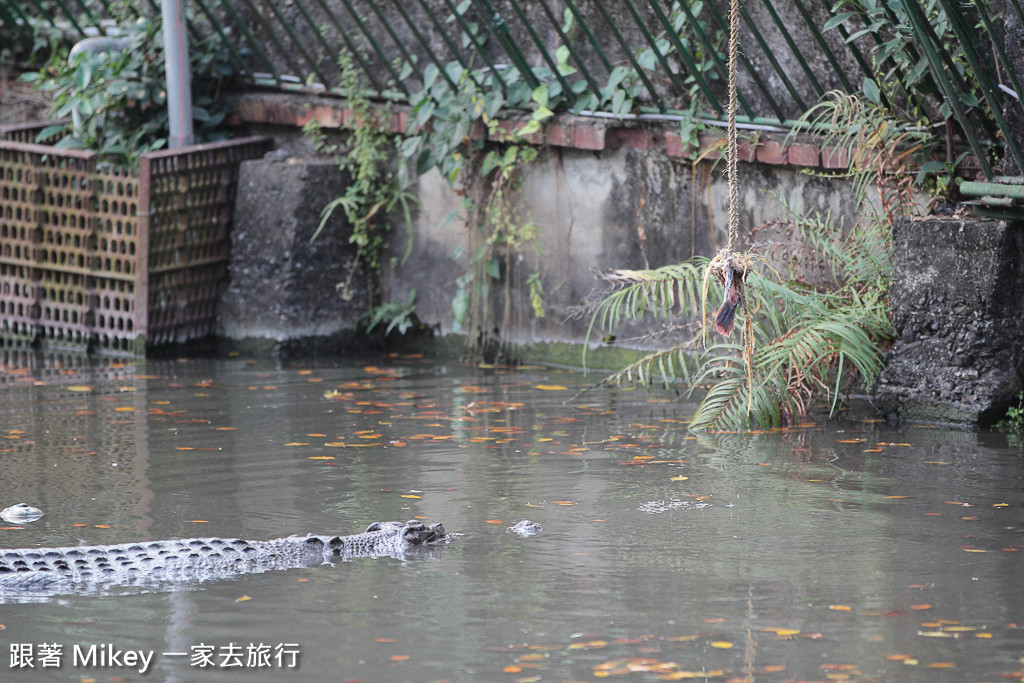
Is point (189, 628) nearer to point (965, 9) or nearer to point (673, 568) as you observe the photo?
point (673, 568)

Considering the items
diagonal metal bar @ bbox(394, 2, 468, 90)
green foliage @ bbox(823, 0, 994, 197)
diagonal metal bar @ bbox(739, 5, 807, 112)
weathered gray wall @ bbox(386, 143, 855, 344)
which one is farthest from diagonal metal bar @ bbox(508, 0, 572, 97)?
green foliage @ bbox(823, 0, 994, 197)

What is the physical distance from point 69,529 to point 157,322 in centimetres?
452

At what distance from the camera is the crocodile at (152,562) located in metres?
4.66

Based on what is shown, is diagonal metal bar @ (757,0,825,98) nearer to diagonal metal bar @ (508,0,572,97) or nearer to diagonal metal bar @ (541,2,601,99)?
diagonal metal bar @ (541,2,601,99)

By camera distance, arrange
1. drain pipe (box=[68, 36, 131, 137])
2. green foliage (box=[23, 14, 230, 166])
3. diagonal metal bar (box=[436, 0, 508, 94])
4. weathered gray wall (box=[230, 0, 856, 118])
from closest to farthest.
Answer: weathered gray wall (box=[230, 0, 856, 118]) < diagonal metal bar (box=[436, 0, 508, 94]) < green foliage (box=[23, 14, 230, 166]) < drain pipe (box=[68, 36, 131, 137])

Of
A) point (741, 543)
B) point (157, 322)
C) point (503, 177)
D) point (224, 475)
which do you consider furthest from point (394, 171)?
point (741, 543)

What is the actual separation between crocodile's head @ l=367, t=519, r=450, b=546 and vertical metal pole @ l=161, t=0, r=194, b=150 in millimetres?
5587

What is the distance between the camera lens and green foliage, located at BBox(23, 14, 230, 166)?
10.3 metres

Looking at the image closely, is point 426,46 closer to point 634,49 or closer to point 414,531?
point 634,49

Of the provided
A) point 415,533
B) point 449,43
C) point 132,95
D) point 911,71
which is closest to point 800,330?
point 911,71

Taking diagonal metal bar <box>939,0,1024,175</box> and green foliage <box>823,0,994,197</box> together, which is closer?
diagonal metal bar <box>939,0,1024,175</box>

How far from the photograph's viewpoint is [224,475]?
6328mm

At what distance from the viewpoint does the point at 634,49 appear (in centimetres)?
891

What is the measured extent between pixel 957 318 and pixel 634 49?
298cm
